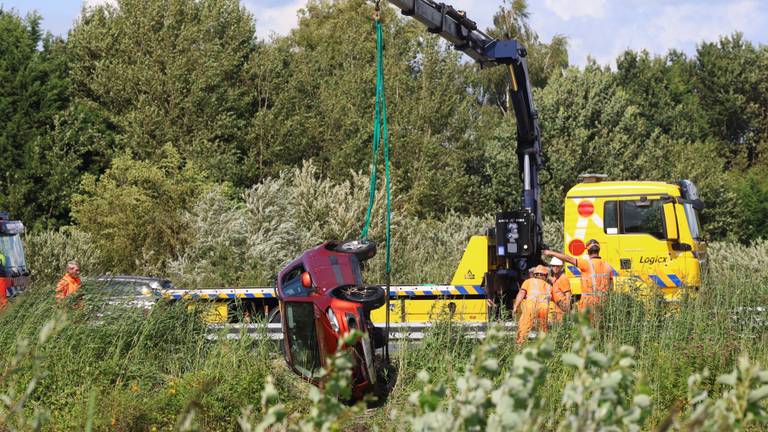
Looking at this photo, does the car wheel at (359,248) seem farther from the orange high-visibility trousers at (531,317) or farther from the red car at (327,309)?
the orange high-visibility trousers at (531,317)

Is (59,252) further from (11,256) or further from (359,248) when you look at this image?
(359,248)

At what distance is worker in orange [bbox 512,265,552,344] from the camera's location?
10195 millimetres

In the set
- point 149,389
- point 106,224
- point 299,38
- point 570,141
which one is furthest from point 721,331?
point 299,38

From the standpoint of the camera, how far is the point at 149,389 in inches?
386

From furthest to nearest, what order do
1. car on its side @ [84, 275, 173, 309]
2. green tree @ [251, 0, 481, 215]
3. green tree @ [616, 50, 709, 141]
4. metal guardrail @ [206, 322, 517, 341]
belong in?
green tree @ [616, 50, 709, 141] → green tree @ [251, 0, 481, 215] → car on its side @ [84, 275, 173, 309] → metal guardrail @ [206, 322, 517, 341]

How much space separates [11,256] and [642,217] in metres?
9.79

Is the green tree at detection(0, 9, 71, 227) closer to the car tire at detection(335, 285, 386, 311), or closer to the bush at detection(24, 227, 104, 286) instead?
the bush at detection(24, 227, 104, 286)

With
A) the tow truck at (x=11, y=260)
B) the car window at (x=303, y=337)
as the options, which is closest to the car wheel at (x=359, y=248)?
the car window at (x=303, y=337)

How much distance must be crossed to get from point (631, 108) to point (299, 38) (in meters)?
22.5

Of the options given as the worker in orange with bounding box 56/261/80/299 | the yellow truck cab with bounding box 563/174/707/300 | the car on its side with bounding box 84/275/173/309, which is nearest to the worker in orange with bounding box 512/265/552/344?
the yellow truck cab with bounding box 563/174/707/300

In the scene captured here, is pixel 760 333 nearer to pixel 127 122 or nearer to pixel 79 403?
pixel 79 403

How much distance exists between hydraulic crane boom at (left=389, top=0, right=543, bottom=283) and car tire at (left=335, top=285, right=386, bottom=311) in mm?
4384

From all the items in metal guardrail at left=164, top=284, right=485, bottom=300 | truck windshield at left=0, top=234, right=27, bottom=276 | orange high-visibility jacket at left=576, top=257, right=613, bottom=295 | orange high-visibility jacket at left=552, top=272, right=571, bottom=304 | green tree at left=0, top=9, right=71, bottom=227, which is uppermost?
green tree at left=0, top=9, right=71, bottom=227

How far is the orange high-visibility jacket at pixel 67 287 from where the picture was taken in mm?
11123
